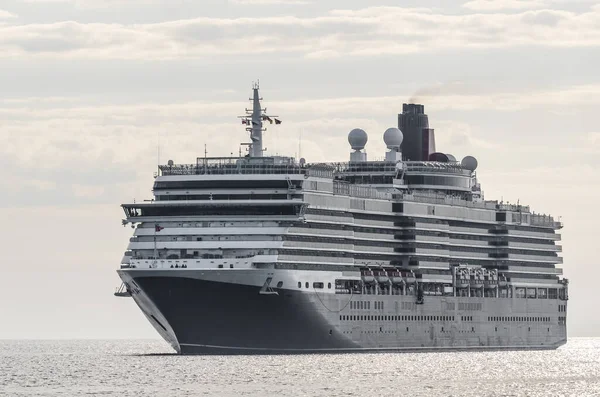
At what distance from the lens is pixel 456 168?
16812 centimetres

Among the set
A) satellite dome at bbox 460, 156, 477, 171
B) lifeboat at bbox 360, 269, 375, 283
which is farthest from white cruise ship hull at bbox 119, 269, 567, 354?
satellite dome at bbox 460, 156, 477, 171

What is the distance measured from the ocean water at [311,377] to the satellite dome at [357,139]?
21088 mm

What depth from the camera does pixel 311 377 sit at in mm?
120500

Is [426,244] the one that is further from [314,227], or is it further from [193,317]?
[193,317]

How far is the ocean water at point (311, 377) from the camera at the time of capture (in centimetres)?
11269

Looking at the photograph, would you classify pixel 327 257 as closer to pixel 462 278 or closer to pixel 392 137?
pixel 462 278

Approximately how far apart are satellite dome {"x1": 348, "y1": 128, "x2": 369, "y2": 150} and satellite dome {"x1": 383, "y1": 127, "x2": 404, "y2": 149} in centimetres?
234

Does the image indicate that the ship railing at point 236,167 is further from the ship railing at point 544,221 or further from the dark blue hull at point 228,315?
the ship railing at point 544,221

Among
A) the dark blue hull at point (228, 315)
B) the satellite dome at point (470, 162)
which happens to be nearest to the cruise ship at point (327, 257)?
the dark blue hull at point (228, 315)

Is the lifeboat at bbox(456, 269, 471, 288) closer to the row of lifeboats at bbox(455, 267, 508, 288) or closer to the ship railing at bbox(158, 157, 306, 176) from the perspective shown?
the row of lifeboats at bbox(455, 267, 508, 288)

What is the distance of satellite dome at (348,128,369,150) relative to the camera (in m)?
166

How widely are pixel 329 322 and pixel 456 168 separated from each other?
35211mm

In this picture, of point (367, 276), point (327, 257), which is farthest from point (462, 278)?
point (327, 257)

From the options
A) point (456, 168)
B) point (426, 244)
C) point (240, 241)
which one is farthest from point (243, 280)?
point (456, 168)
